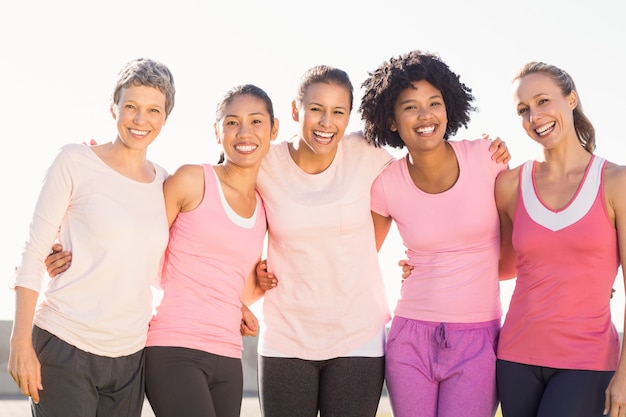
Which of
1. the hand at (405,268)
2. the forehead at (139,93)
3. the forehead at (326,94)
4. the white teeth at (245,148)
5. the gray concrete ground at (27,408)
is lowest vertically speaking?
the gray concrete ground at (27,408)

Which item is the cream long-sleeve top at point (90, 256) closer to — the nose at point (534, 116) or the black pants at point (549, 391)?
the black pants at point (549, 391)

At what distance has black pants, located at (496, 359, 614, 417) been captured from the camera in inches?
133

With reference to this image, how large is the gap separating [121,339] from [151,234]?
17.7 inches

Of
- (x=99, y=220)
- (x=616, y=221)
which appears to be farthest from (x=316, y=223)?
(x=616, y=221)

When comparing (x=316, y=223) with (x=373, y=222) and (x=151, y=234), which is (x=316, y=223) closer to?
(x=373, y=222)

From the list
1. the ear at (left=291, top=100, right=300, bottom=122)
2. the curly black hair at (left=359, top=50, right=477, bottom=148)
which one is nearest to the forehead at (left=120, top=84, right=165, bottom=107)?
the ear at (left=291, top=100, right=300, bottom=122)

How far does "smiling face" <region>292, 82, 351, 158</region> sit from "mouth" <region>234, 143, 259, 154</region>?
28 cm

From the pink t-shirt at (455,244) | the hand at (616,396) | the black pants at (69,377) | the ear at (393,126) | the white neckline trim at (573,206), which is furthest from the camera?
the ear at (393,126)

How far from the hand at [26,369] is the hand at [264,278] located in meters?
1.18

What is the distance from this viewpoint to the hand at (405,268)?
13.0 feet

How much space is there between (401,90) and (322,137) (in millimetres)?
517

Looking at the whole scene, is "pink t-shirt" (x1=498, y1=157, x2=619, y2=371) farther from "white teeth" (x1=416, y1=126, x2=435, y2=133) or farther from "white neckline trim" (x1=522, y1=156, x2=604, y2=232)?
"white teeth" (x1=416, y1=126, x2=435, y2=133)

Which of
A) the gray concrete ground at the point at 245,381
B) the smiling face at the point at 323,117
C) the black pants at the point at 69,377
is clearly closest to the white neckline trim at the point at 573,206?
the smiling face at the point at 323,117

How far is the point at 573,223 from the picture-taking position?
3.50 m
